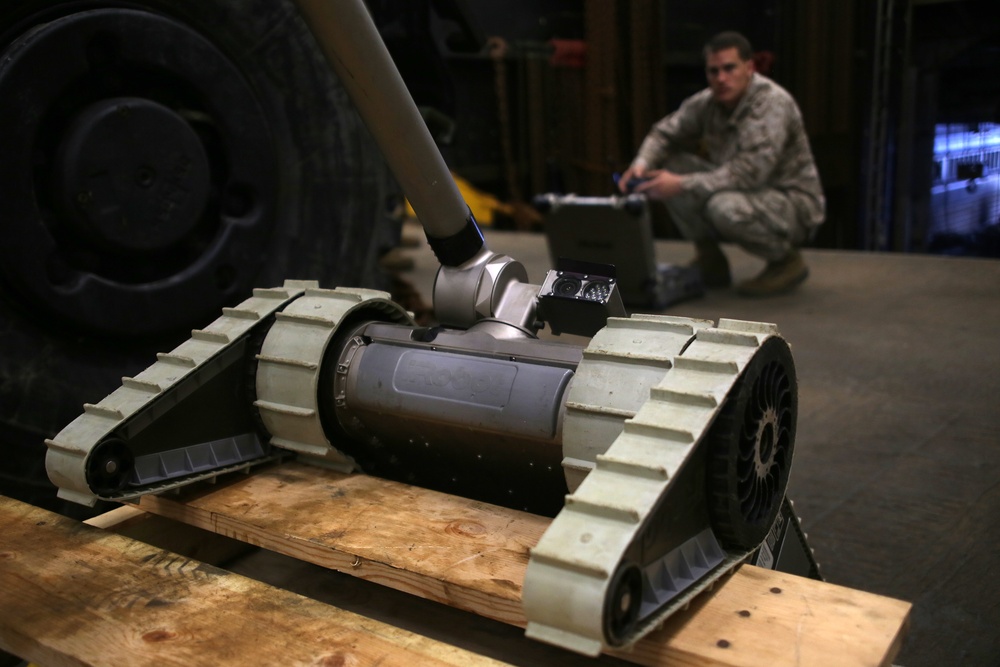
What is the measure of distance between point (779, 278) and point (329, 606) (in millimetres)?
3138

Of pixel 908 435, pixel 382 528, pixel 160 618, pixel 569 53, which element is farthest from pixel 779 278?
pixel 160 618

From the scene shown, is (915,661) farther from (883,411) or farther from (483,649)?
(883,411)

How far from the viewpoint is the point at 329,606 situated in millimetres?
1228

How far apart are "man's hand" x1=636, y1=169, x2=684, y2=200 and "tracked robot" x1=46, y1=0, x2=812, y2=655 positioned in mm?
2224

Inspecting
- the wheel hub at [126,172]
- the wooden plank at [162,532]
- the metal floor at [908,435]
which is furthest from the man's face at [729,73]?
the wooden plank at [162,532]

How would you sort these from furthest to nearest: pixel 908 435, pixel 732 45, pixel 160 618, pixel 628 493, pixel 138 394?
pixel 732 45 → pixel 908 435 → pixel 138 394 → pixel 160 618 → pixel 628 493

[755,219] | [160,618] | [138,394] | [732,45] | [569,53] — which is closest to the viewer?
[160,618]

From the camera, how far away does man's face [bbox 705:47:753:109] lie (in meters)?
3.79

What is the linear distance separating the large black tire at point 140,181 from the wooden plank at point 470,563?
1.83ft

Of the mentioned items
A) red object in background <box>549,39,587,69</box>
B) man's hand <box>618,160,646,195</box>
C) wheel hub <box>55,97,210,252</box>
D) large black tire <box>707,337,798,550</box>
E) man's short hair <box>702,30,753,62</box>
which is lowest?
large black tire <box>707,337,798,550</box>

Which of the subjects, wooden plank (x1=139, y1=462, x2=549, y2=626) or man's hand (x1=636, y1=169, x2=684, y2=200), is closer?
wooden plank (x1=139, y1=462, x2=549, y2=626)

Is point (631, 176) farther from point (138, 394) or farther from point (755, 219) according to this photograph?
point (138, 394)

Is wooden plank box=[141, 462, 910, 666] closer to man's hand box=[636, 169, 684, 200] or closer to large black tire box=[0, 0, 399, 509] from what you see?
large black tire box=[0, 0, 399, 509]

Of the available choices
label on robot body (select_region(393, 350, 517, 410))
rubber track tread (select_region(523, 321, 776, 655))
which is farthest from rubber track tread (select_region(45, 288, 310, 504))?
rubber track tread (select_region(523, 321, 776, 655))
